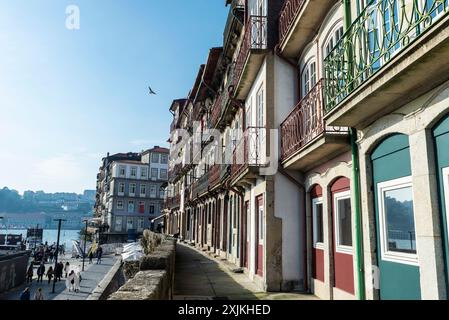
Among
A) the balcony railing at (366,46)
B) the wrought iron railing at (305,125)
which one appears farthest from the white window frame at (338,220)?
the balcony railing at (366,46)

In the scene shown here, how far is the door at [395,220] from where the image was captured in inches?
197

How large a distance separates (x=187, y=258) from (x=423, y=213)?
14160 mm

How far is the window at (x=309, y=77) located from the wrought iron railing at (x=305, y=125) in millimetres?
601

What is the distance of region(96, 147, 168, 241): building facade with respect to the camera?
237ft

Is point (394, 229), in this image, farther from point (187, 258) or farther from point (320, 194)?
point (187, 258)

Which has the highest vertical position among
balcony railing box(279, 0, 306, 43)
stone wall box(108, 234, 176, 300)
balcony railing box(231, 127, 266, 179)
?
balcony railing box(279, 0, 306, 43)

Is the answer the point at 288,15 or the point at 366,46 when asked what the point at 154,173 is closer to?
the point at 288,15

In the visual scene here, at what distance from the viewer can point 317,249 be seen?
8.76 meters

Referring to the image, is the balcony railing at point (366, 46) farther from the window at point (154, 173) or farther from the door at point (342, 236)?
the window at point (154, 173)

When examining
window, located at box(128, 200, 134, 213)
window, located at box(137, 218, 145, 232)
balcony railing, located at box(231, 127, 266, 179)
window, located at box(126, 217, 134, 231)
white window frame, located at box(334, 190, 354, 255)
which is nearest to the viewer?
white window frame, located at box(334, 190, 354, 255)

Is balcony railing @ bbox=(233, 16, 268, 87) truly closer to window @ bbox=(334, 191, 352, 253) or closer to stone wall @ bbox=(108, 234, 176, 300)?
window @ bbox=(334, 191, 352, 253)

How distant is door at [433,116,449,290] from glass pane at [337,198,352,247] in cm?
288

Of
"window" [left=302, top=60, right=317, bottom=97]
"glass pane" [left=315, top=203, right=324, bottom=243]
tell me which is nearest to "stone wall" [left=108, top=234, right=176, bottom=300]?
"glass pane" [left=315, top=203, right=324, bottom=243]
